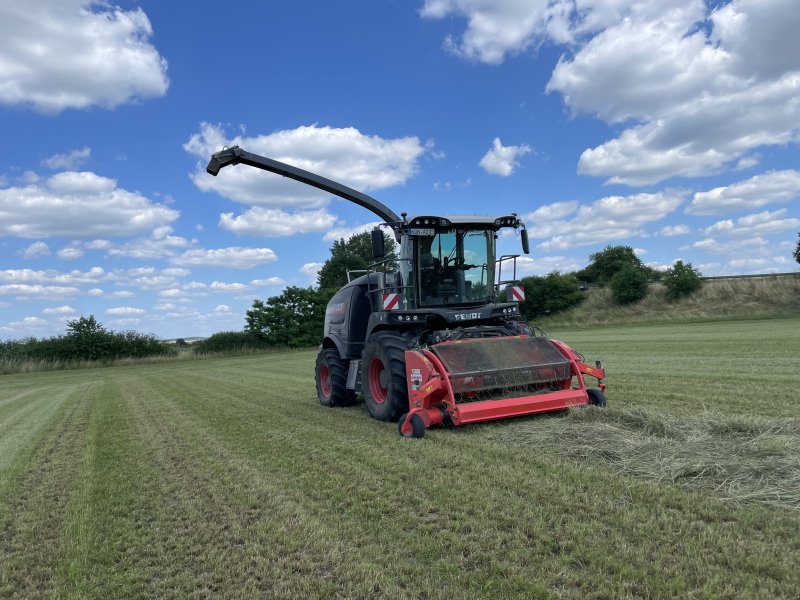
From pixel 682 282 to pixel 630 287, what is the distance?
3.63m

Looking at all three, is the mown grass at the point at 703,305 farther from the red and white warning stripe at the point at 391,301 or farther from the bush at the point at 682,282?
the red and white warning stripe at the point at 391,301

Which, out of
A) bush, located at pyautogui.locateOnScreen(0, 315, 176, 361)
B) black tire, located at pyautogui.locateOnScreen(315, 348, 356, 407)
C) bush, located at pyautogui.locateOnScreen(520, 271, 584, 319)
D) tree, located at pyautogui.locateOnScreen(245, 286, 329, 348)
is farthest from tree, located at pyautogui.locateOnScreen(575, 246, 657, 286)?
black tire, located at pyautogui.locateOnScreen(315, 348, 356, 407)

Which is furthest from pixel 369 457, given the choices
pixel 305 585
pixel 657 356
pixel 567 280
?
pixel 567 280

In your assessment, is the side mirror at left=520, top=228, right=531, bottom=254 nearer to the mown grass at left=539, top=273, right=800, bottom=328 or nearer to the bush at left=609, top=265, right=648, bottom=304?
the mown grass at left=539, top=273, right=800, bottom=328

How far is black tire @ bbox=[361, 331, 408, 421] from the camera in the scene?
7586 millimetres

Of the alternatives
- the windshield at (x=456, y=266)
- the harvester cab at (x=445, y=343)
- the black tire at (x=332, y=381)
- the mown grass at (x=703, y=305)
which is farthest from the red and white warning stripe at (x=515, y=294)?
the mown grass at (x=703, y=305)

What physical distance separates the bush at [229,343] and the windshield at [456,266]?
3690 cm

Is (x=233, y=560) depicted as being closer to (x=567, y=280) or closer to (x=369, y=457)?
(x=369, y=457)

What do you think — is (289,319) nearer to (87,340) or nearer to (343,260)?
(87,340)

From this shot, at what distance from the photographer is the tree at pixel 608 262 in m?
70.9

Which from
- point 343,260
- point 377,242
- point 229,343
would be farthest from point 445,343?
point 343,260

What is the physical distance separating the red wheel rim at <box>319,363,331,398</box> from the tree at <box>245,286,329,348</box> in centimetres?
3405

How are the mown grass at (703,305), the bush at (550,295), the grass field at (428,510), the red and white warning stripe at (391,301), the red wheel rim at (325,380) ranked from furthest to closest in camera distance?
the bush at (550,295) → the mown grass at (703,305) → the red wheel rim at (325,380) → the red and white warning stripe at (391,301) → the grass field at (428,510)

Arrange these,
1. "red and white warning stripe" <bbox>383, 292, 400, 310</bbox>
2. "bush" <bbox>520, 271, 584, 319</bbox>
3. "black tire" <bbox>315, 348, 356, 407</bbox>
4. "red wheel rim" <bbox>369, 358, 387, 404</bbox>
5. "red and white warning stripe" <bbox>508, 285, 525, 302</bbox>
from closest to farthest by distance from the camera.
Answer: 1. "red and white warning stripe" <bbox>383, 292, 400, 310</bbox>
2. "red wheel rim" <bbox>369, 358, 387, 404</bbox>
3. "red and white warning stripe" <bbox>508, 285, 525, 302</bbox>
4. "black tire" <bbox>315, 348, 356, 407</bbox>
5. "bush" <bbox>520, 271, 584, 319</bbox>
